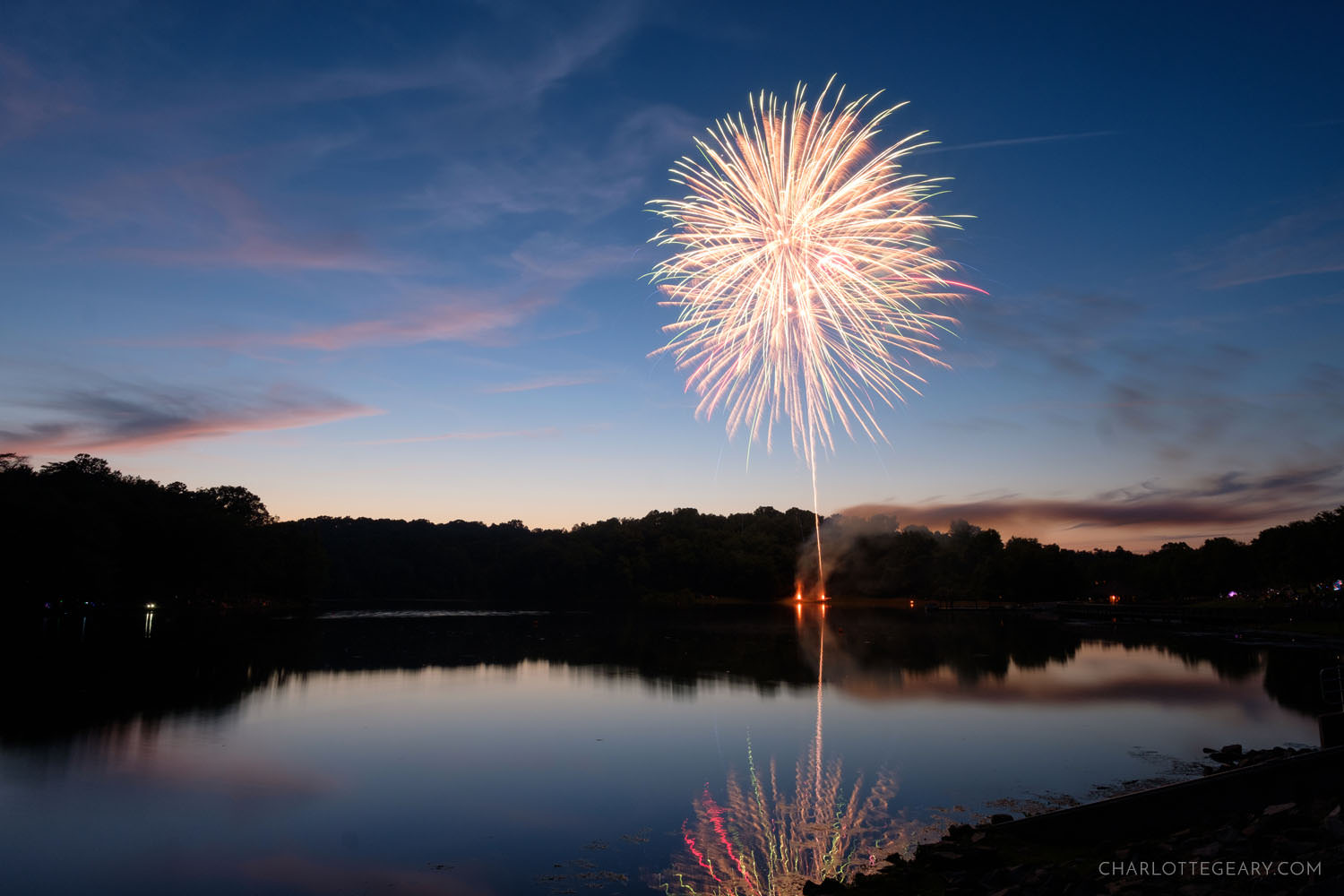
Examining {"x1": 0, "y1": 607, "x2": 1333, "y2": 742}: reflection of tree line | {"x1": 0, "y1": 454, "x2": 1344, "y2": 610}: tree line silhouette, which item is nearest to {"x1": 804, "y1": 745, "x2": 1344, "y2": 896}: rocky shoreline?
{"x1": 0, "y1": 607, "x2": 1333, "y2": 742}: reflection of tree line

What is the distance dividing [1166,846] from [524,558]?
139 meters

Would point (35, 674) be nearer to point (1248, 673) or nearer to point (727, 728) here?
point (727, 728)

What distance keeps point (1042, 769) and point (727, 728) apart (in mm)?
7099

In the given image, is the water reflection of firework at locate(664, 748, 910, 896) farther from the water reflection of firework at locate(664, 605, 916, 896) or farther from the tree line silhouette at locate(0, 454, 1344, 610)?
the tree line silhouette at locate(0, 454, 1344, 610)

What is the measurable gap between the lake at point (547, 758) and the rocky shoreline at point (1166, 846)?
4.32ft

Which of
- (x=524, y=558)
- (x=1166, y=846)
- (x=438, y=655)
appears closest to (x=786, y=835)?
(x=1166, y=846)

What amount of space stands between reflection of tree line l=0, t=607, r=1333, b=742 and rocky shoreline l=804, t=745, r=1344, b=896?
16.2m

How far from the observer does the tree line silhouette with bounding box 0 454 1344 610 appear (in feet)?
212

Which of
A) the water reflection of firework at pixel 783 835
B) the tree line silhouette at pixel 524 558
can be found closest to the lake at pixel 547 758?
the water reflection of firework at pixel 783 835

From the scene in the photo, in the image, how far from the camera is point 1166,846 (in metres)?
8.92

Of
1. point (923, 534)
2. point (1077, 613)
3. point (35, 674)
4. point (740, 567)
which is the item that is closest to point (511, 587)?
point (740, 567)

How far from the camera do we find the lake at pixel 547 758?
10391 mm

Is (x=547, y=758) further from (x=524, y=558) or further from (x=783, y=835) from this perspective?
(x=524, y=558)

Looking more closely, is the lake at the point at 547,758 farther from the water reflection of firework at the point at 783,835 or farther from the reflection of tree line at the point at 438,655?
the reflection of tree line at the point at 438,655
